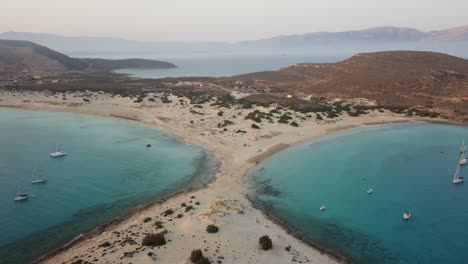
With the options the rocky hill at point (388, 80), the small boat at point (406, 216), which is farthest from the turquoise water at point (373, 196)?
the rocky hill at point (388, 80)

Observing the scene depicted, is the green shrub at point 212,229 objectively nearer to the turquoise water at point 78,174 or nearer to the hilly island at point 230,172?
the hilly island at point 230,172

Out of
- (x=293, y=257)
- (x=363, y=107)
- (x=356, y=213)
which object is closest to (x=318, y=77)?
(x=363, y=107)

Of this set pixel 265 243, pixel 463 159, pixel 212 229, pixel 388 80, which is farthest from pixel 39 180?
pixel 388 80

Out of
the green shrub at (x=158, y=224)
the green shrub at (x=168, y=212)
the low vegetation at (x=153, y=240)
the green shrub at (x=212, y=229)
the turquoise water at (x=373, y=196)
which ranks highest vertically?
the low vegetation at (x=153, y=240)

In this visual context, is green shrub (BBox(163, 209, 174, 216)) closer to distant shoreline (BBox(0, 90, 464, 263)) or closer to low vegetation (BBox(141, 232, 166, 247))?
distant shoreline (BBox(0, 90, 464, 263))

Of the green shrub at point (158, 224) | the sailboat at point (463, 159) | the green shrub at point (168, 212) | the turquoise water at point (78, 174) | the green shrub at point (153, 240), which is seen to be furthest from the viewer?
the sailboat at point (463, 159)

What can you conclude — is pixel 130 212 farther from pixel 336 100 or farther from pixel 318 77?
pixel 318 77

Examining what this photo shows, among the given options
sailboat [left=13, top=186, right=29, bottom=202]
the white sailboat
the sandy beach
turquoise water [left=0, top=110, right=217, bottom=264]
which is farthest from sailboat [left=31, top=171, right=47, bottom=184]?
the sandy beach
